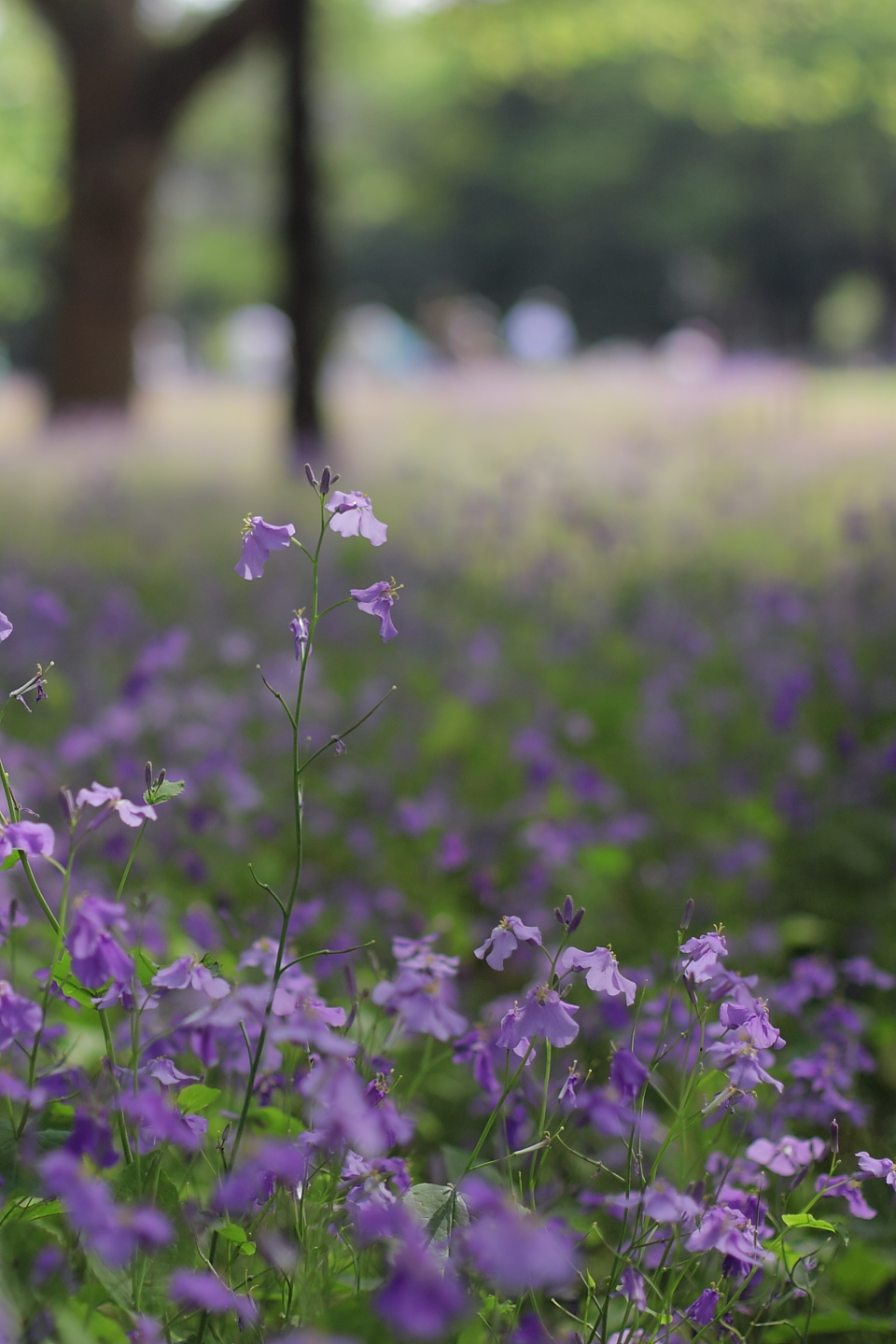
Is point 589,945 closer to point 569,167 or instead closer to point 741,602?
point 741,602

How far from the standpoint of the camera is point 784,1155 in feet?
4.70

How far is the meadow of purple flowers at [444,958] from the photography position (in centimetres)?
114

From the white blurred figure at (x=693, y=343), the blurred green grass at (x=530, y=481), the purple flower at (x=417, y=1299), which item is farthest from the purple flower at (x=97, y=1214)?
the white blurred figure at (x=693, y=343)

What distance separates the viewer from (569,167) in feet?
90.9

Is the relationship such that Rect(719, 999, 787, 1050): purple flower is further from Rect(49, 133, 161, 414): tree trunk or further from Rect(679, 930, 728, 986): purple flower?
Rect(49, 133, 161, 414): tree trunk

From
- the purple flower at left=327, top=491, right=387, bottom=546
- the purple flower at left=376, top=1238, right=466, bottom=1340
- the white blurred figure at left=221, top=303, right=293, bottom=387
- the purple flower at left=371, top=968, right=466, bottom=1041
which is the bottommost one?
the white blurred figure at left=221, top=303, right=293, bottom=387

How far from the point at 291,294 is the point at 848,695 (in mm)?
5212

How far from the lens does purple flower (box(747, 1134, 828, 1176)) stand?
54.7 inches

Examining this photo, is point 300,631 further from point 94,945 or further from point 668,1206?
point 668,1206

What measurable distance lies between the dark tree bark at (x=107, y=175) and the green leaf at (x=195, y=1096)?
33.8ft

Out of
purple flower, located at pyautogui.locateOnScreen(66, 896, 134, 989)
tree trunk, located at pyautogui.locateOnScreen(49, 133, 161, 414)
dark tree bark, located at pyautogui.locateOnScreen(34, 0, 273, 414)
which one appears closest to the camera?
purple flower, located at pyautogui.locateOnScreen(66, 896, 134, 989)

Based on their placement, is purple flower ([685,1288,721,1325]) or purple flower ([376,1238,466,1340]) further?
purple flower ([685,1288,721,1325])

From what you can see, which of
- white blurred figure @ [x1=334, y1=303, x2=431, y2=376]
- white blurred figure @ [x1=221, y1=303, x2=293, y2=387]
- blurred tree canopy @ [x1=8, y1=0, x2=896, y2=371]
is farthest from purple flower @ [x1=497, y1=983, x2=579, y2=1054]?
white blurred figure @ [x1=221, y1=303, x2=293, y2=387]

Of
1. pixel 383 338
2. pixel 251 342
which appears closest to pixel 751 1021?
pixel 383 338
